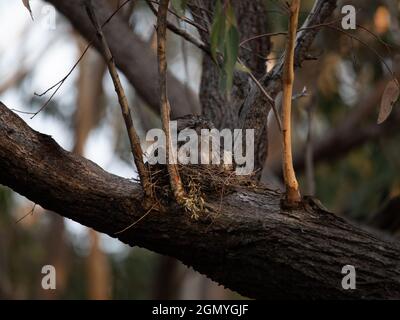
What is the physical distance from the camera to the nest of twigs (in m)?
2.86

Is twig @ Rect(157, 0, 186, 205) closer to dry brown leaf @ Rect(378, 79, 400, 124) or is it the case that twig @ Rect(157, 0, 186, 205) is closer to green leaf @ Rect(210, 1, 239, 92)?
green leaf @ Rect(210, 1, 239, 92)

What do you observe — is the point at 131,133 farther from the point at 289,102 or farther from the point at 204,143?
the point at 289,102

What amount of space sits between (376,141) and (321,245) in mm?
5364

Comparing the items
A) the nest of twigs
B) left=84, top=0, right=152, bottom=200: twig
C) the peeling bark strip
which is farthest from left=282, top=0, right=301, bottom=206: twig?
left=84, top=0, right=152, bottom=200: twig

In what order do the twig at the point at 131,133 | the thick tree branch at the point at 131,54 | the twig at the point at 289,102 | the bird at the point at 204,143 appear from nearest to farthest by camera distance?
the twig at the point at 289,102 → the twig at the point at 131,133 → the bird at the point at 204,143 → the thick tree branch at the point at 131,54

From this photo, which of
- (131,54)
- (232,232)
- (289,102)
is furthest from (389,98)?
(131,54)

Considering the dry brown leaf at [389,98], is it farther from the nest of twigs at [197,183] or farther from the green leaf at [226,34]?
the green leaf at [226,34]

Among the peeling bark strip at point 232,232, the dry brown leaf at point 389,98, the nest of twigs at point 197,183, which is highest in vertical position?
the dry brown leaf at point 389,98

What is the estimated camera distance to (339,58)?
28.4 feet

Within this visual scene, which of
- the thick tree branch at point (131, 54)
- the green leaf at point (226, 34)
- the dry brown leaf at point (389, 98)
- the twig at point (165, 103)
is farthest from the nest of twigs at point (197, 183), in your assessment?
the thick tree branch at point (131, 54)

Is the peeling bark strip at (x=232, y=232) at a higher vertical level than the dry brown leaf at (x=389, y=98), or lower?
lower

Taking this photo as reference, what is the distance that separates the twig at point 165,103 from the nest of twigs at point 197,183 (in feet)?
0.11

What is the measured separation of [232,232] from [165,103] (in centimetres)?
52

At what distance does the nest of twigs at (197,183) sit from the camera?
9.37ft
